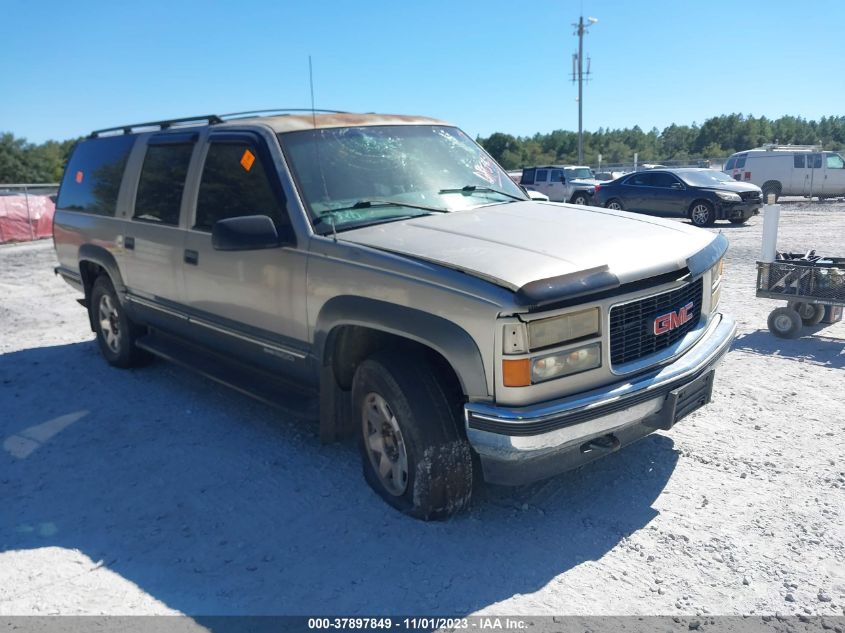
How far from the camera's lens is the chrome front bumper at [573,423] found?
3164mm


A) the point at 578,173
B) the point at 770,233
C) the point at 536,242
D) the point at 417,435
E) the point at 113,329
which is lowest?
the point at 113,329

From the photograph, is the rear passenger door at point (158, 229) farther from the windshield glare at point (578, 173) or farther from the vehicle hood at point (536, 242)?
the windshield glare at point (578, 173)

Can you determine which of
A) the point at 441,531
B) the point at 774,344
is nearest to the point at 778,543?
the point at 441,531

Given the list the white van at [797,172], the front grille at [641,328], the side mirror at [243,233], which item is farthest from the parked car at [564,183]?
the side mirror at [243,233]

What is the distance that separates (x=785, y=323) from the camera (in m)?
6.76

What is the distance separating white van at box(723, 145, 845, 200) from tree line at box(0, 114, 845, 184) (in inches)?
1625

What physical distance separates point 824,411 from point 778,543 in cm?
190

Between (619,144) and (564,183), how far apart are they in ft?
215

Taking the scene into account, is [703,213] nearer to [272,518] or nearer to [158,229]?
[158,229]

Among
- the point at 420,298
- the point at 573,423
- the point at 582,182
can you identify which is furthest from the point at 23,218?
the point at 573,423

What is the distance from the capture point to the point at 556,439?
10.6ft

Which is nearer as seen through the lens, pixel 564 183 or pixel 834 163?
pixel 834 163

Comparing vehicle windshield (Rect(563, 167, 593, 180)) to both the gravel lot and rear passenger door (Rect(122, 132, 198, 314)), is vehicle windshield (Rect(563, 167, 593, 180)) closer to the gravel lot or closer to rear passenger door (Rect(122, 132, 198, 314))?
the gravel lot

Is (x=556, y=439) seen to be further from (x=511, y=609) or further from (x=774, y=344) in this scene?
(x=774, y=344)
